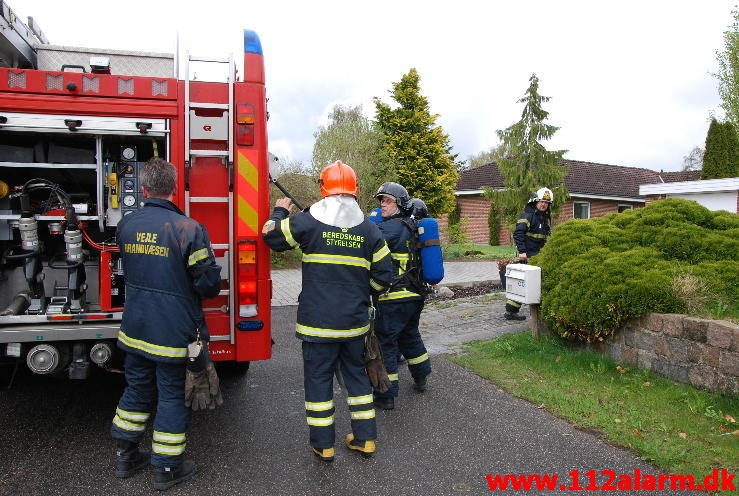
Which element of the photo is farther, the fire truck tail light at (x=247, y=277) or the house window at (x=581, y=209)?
the house window at (x=581, y=209)

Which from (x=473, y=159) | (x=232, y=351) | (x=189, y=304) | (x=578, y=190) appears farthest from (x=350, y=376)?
(x=473, y=159)

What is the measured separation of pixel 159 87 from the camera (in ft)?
12.3

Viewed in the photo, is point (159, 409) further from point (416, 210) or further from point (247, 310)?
point (416, 210)

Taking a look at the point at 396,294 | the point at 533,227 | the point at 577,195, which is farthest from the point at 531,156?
the point at 396,294

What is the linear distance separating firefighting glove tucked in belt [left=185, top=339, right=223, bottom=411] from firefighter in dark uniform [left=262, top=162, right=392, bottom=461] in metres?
0.63

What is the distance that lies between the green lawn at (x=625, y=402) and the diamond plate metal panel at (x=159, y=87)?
12.4ft

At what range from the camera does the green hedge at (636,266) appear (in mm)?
4930

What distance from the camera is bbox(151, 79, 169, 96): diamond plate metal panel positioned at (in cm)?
373

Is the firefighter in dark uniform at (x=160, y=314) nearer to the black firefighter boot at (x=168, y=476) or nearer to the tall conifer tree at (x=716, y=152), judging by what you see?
the black firefighter boot at (x=168, y=476)

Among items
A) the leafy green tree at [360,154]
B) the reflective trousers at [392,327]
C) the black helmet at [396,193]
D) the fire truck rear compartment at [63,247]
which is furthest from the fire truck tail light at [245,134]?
the leafy green tree at [360,154]

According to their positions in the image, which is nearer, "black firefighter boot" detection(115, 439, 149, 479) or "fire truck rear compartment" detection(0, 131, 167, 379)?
"black firefighter boot" detection(115, 439, 149, 479)

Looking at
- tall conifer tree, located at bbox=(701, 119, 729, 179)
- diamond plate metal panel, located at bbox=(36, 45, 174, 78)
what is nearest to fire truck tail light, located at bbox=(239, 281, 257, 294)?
diamond plate metal panel, located at bbox=(36, 45, 174, 78)

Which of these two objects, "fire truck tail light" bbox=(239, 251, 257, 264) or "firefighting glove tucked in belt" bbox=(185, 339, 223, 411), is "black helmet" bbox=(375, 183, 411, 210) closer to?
"fire truck tail light" bbox=(239, 251, 257, 264)

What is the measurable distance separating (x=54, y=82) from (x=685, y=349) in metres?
5.18
